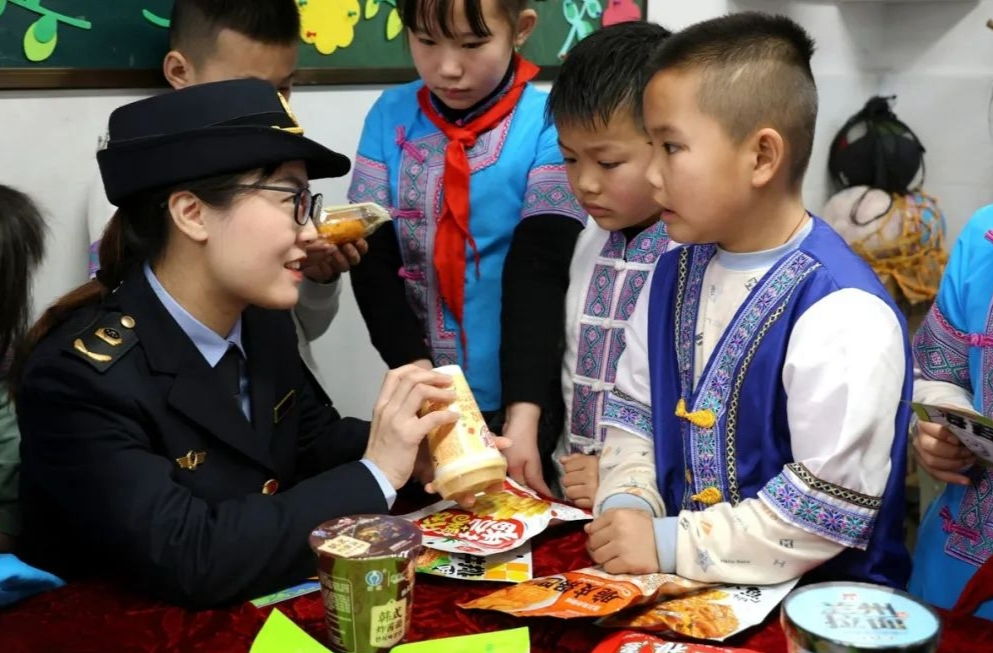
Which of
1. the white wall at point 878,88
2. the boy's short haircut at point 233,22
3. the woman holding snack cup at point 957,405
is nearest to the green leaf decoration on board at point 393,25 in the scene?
the white wall at point 878,88

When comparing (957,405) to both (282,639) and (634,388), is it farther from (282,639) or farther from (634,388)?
(282,639)

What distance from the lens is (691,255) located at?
4.88ft

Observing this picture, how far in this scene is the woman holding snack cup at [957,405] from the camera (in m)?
1.47

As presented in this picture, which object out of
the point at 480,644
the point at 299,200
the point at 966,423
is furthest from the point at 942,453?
the point at 299,200

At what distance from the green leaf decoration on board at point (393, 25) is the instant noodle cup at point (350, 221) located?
0.91 metres

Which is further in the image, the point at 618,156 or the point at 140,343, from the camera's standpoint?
the point at 618,156

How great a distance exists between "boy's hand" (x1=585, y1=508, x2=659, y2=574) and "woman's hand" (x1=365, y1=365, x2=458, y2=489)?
0.24 m

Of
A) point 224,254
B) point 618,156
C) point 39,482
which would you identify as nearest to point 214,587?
point 39,482

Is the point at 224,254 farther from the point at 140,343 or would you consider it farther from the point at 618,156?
the point at 618,156

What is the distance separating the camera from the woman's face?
1.43 meters

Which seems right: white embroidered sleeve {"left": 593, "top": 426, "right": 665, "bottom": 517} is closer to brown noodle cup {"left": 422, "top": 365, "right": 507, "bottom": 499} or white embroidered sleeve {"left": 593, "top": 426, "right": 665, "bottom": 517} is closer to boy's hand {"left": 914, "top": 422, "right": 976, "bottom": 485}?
brown noodle cup {"left": 422, "top": 365, "right": 507, "bottom": 499}

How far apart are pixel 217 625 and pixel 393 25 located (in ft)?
6.05

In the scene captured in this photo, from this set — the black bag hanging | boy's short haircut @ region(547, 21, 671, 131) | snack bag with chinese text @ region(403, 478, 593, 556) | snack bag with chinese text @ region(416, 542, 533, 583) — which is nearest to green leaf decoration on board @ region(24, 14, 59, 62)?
boy's short haircut @ region(547, 21, 671, 131)

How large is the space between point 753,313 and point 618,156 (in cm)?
44
